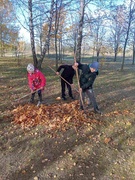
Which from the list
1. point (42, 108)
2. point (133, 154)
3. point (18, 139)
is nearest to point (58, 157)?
point (18, 139)

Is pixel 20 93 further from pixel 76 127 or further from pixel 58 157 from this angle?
pixel 58 157

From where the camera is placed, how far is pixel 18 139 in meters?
4.10

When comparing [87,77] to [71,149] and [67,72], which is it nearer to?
[67,72]

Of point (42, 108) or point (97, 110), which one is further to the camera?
point (97, 110)

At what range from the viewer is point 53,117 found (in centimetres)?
491

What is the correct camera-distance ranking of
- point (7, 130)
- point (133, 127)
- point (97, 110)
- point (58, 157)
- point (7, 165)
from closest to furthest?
point (7, 165) → point (58, 157) → point (7, 130) → point (133, 127) → point (97, 110)

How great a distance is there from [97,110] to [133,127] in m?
1.25

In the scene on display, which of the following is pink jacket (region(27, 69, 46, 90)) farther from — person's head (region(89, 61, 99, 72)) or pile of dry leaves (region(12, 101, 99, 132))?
person's head (region(89, 61, 99, 72))

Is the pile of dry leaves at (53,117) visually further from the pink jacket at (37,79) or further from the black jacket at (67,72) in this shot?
the black jacket at (67,72)

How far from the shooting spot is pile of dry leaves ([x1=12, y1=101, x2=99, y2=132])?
4.68 metres

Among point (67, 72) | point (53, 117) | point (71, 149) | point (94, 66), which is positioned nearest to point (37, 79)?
point (67, 72)

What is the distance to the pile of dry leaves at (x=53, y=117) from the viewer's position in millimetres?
4676

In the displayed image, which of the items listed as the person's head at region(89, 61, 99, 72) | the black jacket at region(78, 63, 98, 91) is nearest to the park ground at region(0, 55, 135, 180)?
the black jacket at region(78, 63, 98, 91)

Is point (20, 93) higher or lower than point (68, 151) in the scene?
higher
